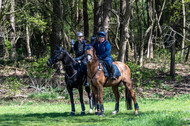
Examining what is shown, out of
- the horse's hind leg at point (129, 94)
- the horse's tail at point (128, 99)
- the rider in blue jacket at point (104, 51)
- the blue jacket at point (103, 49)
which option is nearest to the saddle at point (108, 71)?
the rider in blue jacket at point (104, 51)

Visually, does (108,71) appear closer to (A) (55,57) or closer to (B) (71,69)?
(B) (71,69)

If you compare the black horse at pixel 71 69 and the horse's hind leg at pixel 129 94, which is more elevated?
the black horse at pixel 71 69

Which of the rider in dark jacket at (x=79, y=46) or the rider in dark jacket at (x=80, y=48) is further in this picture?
the rider in dark jacket at (x=79, y=46)

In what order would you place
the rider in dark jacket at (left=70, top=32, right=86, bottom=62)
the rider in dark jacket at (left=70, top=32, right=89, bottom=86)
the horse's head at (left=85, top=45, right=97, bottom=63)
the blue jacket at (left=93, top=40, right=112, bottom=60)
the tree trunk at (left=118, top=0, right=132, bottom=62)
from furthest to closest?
the tree trunk at (left=118, top=0, right=132, bottom=62)
the rider in dark jacket at (left=70, top=32, right=86, bottom=62)
the rider in dark jacket at (left=70, top=32, right=89, bottom=86)
the blue jacket at (left=93, top=40, right=112, bottom=60)
the horse's head at (left=85, top=45, right=97, bottom=63)

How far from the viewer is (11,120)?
10.4 metres

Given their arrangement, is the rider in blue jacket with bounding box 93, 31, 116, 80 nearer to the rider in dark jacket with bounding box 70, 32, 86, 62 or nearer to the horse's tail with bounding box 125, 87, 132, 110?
the rider in dark jacket with bounding box 70, 32, 86, 62

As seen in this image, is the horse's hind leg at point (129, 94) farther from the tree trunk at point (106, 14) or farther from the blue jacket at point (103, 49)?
the tree trunk at point (106, 14)

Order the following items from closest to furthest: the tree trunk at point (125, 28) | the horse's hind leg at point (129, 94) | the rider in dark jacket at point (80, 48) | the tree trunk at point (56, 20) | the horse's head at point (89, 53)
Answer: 1. the horse's head at point (89, 53)
2. the horse's hind leg at point (129, 94)
3. the rider in dark jacket at point (80, 48)
4. the tree trunk at point (125, 28)
5. the tree trunk at point (56, 20)

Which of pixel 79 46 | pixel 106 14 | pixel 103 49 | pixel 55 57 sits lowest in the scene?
pixel 55 57

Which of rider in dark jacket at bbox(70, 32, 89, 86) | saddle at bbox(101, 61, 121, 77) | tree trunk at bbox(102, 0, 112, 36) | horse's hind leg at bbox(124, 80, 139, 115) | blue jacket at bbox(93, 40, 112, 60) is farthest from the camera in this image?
tree trunk at bbox(102, 0, 112, 36)

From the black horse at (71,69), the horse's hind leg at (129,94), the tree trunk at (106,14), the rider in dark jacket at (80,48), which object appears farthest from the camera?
the tree trunk at (106,14)

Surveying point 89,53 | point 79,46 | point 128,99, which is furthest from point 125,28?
point 89,53

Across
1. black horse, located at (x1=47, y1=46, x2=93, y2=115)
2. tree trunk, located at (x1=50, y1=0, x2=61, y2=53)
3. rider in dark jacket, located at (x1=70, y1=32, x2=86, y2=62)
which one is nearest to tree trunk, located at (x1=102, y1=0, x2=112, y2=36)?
tree trunk, located at (x1=50, y1=0, x2=61, y2=53)

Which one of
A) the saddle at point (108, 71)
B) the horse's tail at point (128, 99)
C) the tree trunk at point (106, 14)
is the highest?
the tree trunk at point (106, 14)
